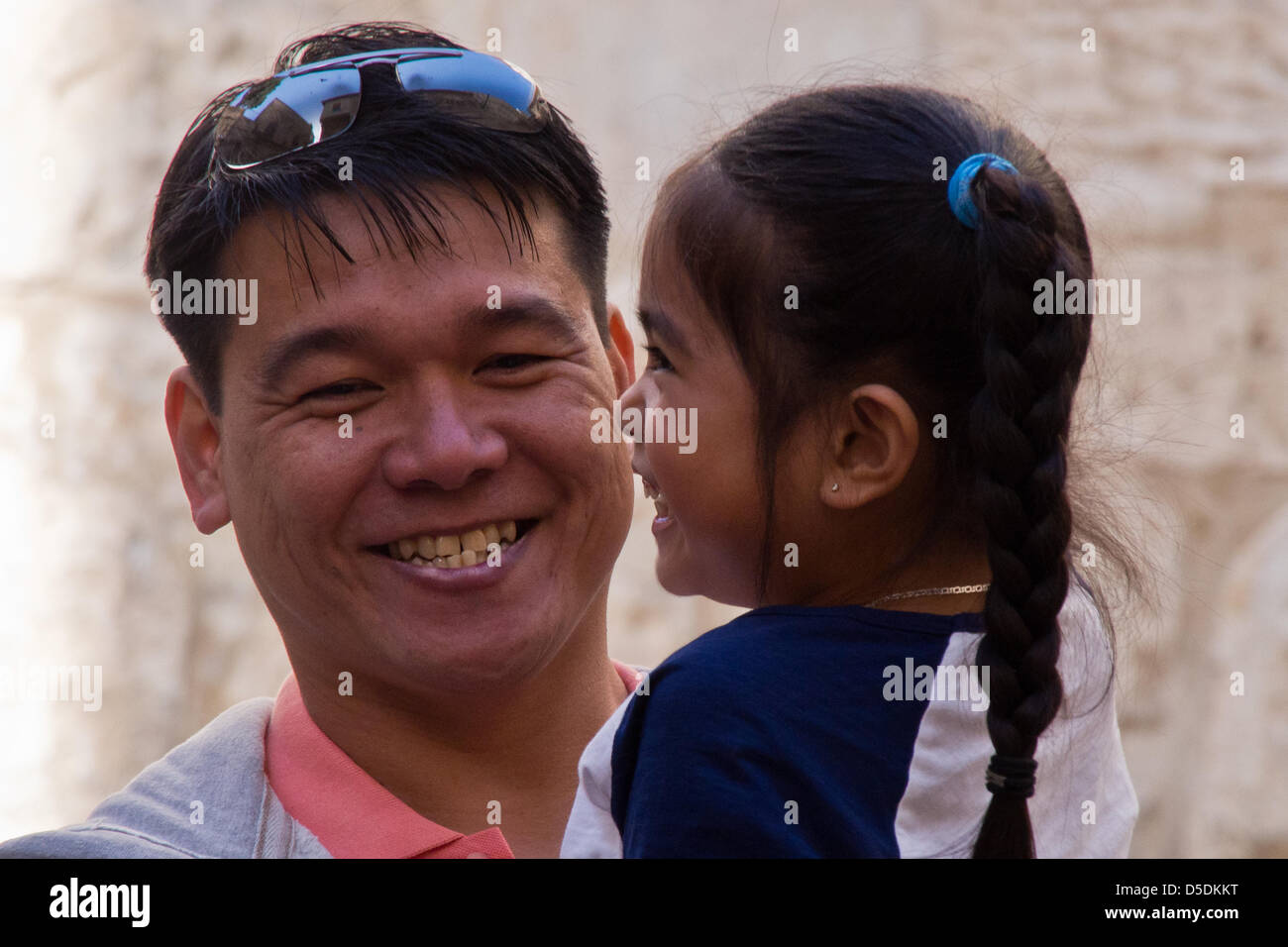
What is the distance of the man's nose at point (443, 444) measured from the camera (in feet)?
5.44

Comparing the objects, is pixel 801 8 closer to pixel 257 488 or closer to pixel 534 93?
pixel 534 93

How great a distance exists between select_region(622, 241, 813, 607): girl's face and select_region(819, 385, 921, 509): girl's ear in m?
0.09

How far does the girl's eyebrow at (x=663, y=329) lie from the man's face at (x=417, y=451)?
20cm

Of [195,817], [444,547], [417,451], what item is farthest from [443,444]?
[195,817]

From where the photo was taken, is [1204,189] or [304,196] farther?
[1204,189]

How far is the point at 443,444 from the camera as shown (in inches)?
65.1

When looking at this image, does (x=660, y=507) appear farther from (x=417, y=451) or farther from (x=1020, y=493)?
(x=1020, y=493)

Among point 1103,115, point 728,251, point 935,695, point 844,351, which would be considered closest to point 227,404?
point 728,251

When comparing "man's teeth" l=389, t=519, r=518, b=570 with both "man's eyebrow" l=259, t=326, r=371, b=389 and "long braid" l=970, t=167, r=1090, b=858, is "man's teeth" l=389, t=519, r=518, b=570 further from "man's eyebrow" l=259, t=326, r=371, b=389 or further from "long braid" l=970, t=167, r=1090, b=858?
"long braid" l=970, t=167, r=1090, b=858

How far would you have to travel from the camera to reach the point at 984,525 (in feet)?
4.28

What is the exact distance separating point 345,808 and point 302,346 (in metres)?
0.58

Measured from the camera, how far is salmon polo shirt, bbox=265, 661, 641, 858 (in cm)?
169

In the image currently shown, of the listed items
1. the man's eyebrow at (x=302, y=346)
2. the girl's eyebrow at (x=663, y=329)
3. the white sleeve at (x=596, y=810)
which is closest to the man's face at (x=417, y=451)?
the man's eyebrow at (x=302, y=346)

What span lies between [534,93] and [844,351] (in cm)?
70
